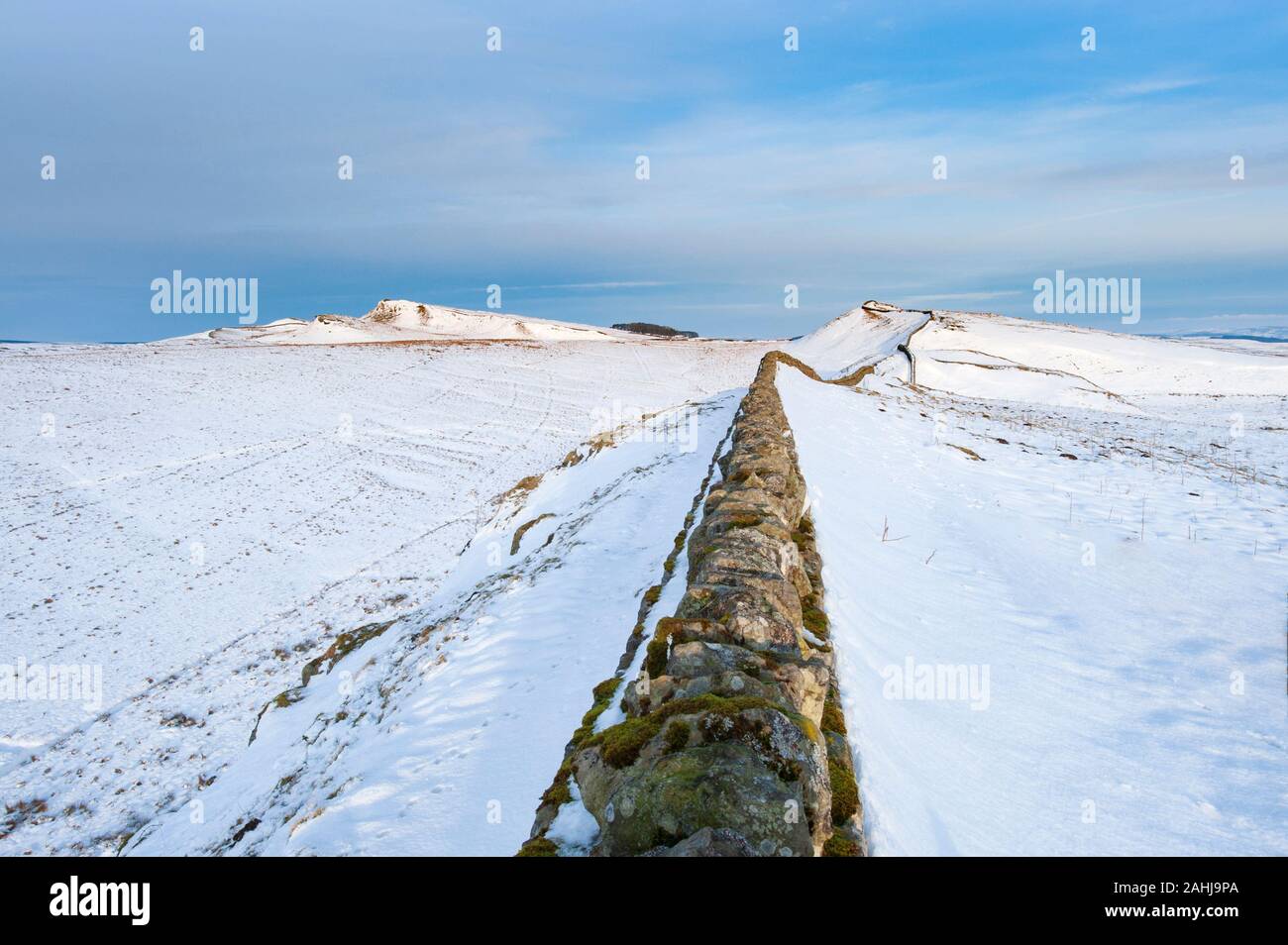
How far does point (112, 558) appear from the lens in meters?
18.8

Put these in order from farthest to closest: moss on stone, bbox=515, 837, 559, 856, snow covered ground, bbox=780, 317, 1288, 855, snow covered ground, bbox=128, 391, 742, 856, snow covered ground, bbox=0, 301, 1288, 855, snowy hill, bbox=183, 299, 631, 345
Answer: snowy hill, bbox=183, 299, 631, 345
snow covered ground, bbox=128, 391, 742, 856
snow covered ground, bbox=0, 301, 1288, 855
snow covered ground, bbox=780, 317, 1288, 855
moss on stone, bbox=515, 837, 559, 856

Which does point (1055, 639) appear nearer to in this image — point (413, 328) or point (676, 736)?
point (676, 736)

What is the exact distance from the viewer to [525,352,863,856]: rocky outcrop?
3203 mm

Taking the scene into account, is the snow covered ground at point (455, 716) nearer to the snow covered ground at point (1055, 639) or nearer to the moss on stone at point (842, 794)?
the moss on stone at point (842, 794)

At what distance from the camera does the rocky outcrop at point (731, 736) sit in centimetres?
320

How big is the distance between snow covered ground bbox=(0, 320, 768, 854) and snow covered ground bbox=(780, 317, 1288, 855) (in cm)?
368

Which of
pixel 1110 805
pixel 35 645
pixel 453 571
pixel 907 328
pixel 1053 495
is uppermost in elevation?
pixel 907 328

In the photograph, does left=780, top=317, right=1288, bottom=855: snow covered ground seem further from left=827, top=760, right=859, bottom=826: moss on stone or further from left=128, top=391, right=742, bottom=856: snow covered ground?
left=128, top=391, right=742, bottom=856: snow covered ground

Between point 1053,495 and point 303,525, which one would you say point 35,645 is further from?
point 1053,495

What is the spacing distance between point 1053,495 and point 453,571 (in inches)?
535

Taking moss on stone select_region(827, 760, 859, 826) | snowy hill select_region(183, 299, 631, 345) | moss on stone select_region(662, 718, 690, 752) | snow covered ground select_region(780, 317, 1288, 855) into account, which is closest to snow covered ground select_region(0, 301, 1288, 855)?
snow covered ground select_region(780, 317, 1288, 855)

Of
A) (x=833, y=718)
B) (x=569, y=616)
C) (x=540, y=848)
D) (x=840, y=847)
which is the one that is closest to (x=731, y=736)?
(x=840, y=847)
